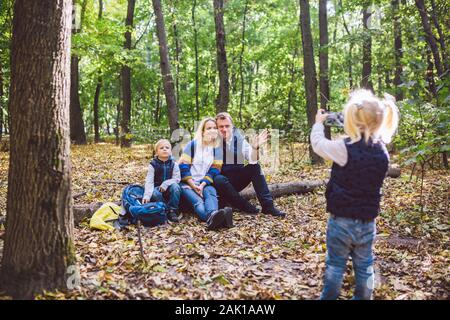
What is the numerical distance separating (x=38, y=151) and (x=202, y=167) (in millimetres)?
3325

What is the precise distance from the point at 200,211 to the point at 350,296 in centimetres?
275

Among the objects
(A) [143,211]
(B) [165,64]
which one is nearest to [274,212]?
(A) [143,211]

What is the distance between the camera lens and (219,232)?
17.3 feet

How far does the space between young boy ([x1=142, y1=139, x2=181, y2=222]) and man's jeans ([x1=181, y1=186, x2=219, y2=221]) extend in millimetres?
163

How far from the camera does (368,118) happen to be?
9.48 feet

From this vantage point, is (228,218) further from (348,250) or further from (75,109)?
(75,109)

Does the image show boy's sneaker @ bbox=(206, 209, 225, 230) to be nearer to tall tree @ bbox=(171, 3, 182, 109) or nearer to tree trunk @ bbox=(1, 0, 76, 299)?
tree trunk @ bbox=(1, 0, 76, 299)

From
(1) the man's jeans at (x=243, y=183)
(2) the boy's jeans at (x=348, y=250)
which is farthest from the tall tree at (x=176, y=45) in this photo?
(2) the boy's jeans at (x=348, y=250)

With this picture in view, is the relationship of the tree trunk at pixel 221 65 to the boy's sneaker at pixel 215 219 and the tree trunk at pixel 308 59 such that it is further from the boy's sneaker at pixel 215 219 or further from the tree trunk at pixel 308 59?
the boy's sneaker at pixel 215 219

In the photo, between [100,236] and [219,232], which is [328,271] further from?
[100,236]

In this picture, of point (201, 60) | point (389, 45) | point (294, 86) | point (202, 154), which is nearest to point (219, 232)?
point (202, 154)

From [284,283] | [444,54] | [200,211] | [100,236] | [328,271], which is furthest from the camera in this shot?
[444,54]

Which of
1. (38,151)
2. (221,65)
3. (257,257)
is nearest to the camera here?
(38,151)

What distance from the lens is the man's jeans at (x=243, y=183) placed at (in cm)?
614
